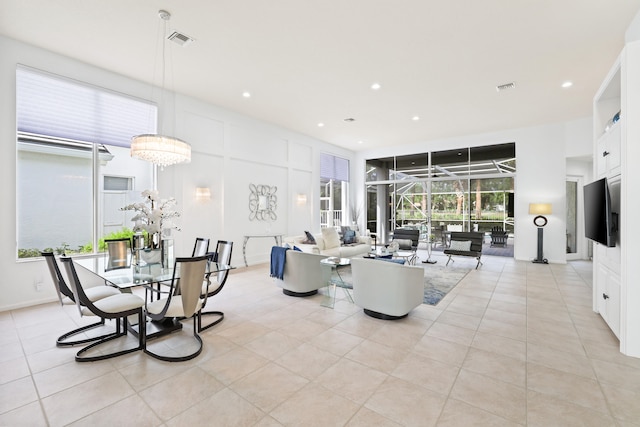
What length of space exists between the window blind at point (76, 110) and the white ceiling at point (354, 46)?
426 millimetres

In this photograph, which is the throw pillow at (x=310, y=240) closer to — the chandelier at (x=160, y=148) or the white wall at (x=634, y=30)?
the chandelier at (x=160, y=148)

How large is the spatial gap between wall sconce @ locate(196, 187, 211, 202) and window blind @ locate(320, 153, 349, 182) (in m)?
3.95

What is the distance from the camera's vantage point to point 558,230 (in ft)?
23.2

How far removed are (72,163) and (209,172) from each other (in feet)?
7.03

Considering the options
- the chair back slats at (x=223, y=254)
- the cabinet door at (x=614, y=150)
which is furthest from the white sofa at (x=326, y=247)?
the cabinet door at (x=614, y=150)

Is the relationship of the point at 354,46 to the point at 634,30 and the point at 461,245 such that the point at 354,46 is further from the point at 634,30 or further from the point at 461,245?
the point at 461,245

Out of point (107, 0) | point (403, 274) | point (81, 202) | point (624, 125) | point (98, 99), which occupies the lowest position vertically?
point (403, 274)

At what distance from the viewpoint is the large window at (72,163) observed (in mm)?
3934

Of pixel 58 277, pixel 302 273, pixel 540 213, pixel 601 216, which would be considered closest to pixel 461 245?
pixel 540 213

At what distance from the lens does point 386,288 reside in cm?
333

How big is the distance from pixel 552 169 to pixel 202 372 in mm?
8610

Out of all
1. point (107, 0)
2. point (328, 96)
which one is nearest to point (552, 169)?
point (328, 96)

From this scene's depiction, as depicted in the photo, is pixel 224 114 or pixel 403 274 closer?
pixel 403 274

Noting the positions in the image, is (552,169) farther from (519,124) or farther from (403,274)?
(403,274)
